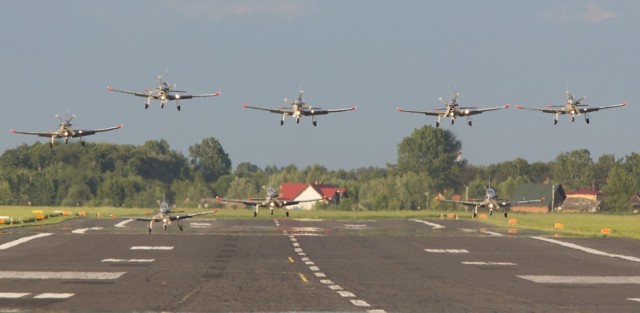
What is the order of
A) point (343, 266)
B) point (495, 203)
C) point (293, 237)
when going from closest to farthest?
point (343, 266) < point (293, 237) < point (495, 203)

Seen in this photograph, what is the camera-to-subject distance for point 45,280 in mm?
33906

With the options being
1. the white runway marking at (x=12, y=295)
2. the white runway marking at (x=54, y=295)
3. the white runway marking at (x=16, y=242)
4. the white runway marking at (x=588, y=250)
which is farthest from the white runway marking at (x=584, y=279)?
the white runway marking at (x=16, y=242)

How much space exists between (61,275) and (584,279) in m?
18.4

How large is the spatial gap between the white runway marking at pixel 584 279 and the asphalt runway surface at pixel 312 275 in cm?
4

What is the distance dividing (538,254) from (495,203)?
33.4 metres

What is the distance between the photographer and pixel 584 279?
3681cm

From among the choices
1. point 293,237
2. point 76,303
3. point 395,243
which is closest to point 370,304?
point 76,303

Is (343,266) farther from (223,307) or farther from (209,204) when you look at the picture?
(209,204)

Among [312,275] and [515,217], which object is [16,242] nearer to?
[312,275]

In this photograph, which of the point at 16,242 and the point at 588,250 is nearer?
the point at 588,250

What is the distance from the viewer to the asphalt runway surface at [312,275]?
2616 centimetres

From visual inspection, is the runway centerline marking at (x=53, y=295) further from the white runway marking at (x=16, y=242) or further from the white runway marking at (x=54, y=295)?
the white runway marking at (x=16, y=242)

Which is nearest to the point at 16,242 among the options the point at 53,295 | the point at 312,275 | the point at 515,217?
the point at 312,275

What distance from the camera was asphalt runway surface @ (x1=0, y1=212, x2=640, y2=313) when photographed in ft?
85.8
